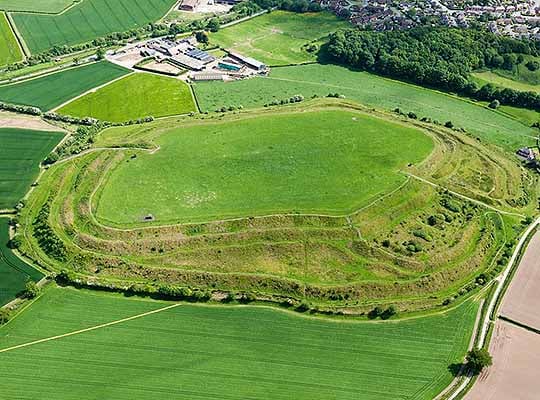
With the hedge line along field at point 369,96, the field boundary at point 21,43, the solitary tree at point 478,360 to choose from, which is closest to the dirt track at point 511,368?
the solitary tree at point 478,360

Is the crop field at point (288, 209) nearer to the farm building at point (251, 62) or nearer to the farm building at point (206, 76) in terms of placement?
the farm building at point (206, 76)

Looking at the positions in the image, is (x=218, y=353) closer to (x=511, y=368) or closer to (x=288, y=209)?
(x=288, y=209)

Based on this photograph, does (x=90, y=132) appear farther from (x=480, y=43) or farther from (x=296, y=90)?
(x=480, y=43)

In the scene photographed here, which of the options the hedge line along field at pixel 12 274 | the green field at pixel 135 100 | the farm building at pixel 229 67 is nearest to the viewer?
the hedge line along field at pixel 12 274

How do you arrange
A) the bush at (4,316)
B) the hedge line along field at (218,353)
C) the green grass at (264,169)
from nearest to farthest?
the hedge line along field at (218,353)
the bush at (4,316)
the green grass at (264,169)

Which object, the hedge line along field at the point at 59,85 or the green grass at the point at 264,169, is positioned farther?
the hedge line along field at the point at 59,85

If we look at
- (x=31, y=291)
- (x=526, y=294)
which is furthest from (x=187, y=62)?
(x=526, y=294)
